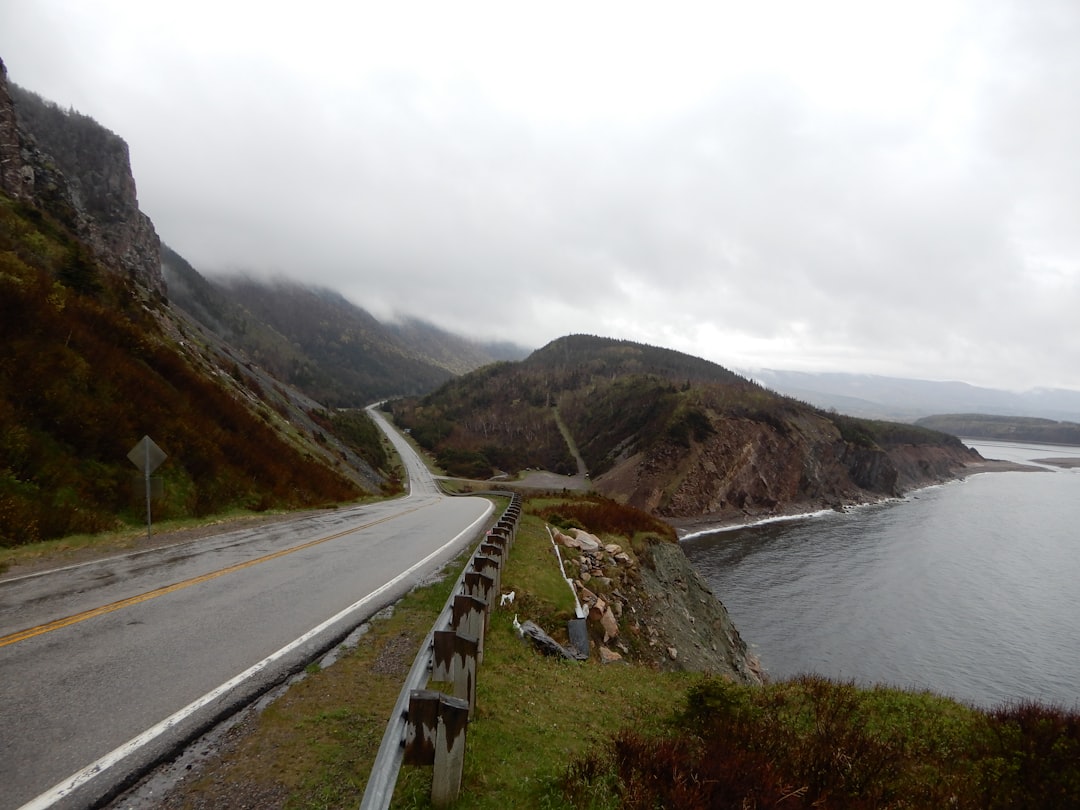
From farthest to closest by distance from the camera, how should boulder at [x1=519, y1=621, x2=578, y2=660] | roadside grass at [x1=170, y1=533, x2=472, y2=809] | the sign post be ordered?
1. the sign post
2. boulder at [x1=519, y1=621, x2=578, y2=660]
3. roadside grass at [x1=170, y1=533, x2=472, y2=809]

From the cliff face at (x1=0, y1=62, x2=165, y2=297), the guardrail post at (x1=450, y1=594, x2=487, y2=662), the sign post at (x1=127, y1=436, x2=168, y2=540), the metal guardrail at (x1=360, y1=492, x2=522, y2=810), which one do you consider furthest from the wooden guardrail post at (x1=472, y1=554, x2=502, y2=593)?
the cliff face at (x1=0, y1=62, x2=165, y2=297)

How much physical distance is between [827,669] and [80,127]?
12065cm

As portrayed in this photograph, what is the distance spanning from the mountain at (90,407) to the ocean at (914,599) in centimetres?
2211

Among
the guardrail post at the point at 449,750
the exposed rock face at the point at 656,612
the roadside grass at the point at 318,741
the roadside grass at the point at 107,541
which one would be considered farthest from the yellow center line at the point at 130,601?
the exposed rock face at the point at 656,612

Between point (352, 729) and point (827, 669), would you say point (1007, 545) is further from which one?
point (352, 729)

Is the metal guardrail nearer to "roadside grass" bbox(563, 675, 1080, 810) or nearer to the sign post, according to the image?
"roadside grass" bbox(563, 675, 1080, 810)

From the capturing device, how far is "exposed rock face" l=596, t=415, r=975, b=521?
79.4 meters

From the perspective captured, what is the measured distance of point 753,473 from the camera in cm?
8688

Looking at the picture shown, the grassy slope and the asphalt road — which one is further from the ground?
the asphalt road

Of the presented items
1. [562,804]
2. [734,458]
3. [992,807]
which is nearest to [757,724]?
[992,807]

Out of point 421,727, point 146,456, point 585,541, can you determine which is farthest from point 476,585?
point 585,541

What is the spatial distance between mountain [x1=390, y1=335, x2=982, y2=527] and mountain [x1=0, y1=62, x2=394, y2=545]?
6029 cm

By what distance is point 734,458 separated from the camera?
86.8 metres

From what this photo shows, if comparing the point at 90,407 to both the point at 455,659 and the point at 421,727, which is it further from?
the point at 421,727
